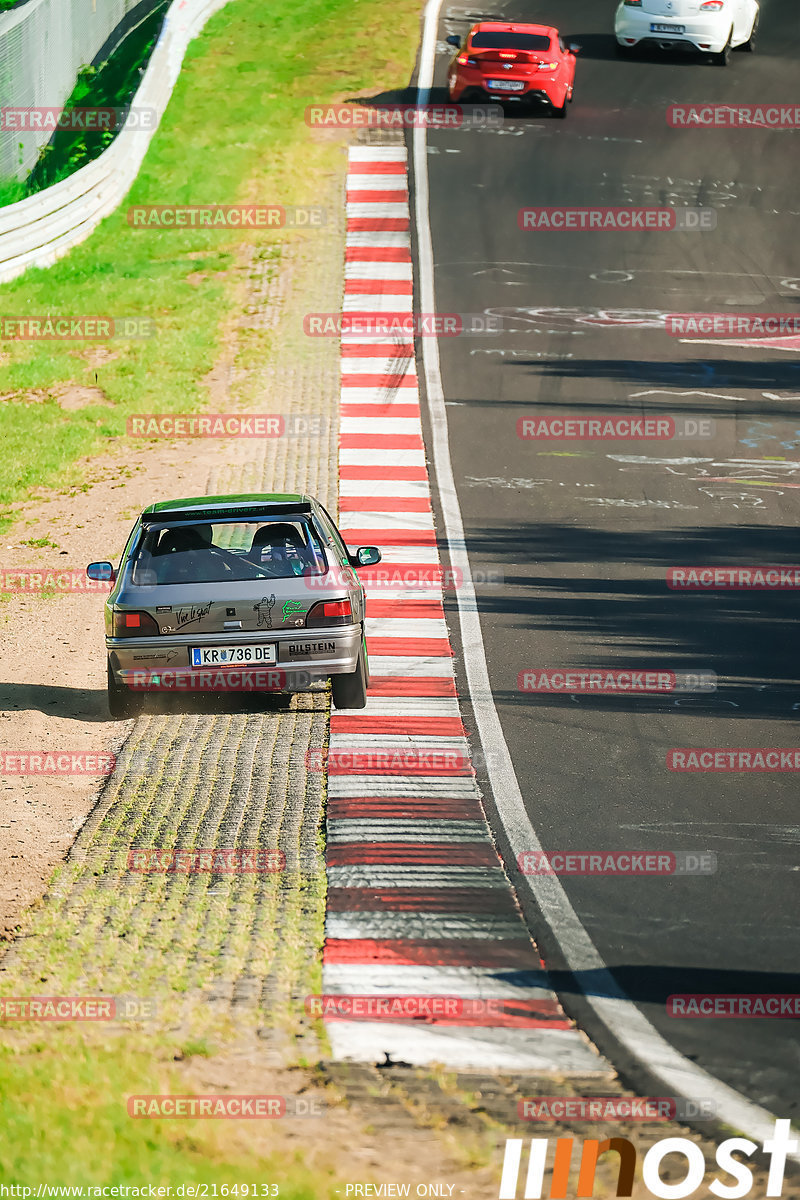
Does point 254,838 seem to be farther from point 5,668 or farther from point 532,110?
point 532,110

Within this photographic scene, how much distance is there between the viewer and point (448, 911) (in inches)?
287

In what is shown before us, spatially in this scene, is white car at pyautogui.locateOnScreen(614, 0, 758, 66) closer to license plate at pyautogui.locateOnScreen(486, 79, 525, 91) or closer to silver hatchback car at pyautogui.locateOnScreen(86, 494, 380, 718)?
license plate at pyautogui.locateOnScreen(486, 79, 525, 91)

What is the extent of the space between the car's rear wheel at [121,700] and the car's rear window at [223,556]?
713 mm

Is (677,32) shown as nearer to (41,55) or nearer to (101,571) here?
(41,55)

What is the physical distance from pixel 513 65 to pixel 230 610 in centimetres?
2042

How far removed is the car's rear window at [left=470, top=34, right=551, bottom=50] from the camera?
87.9 feet

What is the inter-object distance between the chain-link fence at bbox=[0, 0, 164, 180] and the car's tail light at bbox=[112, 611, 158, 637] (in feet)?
58.7

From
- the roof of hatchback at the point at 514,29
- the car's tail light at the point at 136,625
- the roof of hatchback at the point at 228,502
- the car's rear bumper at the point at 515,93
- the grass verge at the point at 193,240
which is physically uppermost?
the roof of hatchback at the point at 228,502

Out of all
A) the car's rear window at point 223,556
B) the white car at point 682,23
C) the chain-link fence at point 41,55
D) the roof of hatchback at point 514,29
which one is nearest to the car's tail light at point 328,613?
the car's rear window at point 223,556

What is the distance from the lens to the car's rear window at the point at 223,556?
32.4 feet

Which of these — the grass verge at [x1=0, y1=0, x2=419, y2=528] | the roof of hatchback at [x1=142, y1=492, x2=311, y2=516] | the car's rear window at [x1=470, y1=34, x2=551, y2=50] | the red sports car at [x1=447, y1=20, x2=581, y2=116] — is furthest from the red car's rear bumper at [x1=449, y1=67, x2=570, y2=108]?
the roof of hatchback at [x1=142, y1=492, x2=311, y2=516]

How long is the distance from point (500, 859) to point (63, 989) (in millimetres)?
2745

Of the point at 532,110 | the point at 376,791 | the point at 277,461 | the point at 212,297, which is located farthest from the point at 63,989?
the point at 532,110

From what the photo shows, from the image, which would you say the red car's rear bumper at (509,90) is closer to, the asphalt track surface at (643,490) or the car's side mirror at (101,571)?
the asphalt track surface at (643,490)
